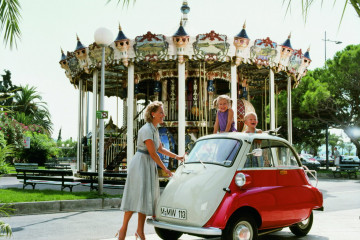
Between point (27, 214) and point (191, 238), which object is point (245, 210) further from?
point (27, 214)

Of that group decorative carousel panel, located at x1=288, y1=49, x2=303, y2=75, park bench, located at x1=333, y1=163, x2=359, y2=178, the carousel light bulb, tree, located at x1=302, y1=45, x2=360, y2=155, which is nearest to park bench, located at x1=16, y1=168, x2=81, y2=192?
the carousel light bulb

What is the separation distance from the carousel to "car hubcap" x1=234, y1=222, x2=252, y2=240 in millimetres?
9782

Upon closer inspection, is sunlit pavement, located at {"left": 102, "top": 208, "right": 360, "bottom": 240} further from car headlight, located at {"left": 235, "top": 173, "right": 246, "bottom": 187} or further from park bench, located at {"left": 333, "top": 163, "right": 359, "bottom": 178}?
park bench, located at {"left": 333, "top": 163, "right": 359, "bottom": 178}

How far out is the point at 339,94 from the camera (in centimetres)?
3359

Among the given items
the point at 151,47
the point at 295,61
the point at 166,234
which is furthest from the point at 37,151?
the point at 166,234

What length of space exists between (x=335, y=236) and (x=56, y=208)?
6497 mm

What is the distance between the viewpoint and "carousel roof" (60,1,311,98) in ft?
52.5

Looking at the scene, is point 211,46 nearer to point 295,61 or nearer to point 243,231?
point 295,61

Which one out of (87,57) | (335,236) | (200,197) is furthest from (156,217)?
(87,57)

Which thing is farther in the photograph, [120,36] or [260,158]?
[120,36]

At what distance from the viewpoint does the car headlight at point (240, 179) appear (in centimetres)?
532

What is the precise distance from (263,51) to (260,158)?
11.9 meters

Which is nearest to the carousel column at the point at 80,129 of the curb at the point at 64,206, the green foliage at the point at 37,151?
the curb at the point at 64,206

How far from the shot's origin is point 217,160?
5.62 metres
